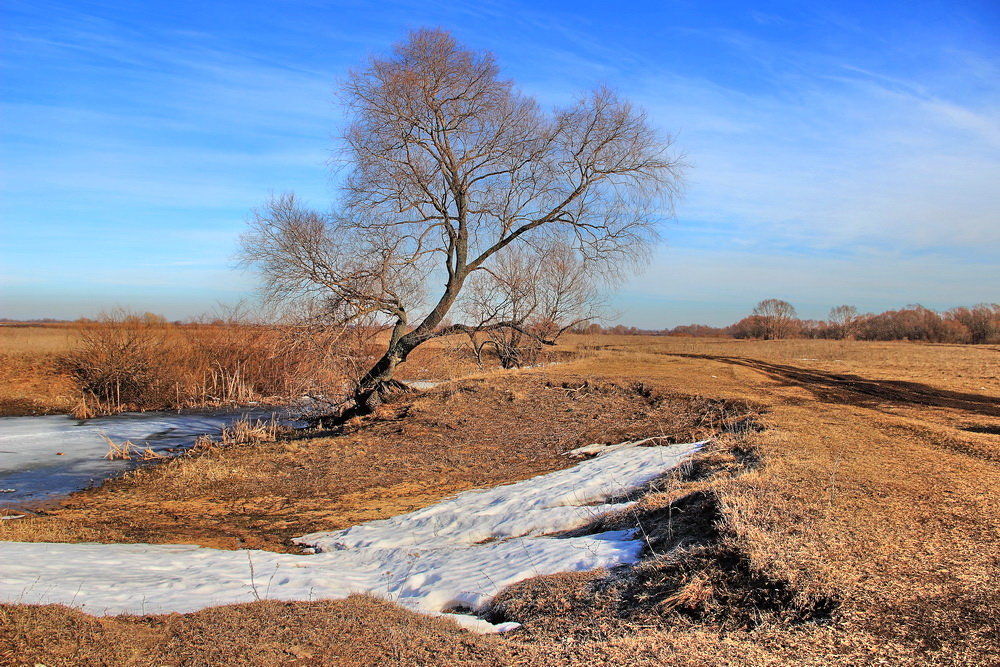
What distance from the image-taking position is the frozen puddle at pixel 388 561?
184 inches

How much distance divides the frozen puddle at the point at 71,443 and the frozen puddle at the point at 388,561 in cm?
562

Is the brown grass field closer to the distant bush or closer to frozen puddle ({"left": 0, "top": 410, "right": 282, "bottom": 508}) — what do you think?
frozen puddle ({"left": 0, "top": 410, "right": 282, "bottom": 508})

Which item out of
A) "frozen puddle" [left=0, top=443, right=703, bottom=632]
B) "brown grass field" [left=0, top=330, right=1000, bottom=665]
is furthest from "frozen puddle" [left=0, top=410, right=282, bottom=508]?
"frozen puddle" [left=0, top=443, right=703, bottom=632]

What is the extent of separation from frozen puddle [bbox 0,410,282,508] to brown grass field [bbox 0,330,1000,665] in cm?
140

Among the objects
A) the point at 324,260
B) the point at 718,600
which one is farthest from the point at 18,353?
the point at 718,600

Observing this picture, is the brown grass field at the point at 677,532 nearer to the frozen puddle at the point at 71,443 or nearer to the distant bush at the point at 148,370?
the frozen puddle at the point at 71,443

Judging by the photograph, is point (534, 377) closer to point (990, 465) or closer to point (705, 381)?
point (705, 381)

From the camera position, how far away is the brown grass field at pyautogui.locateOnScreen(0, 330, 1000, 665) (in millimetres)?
3312

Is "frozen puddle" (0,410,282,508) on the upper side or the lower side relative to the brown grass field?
lower

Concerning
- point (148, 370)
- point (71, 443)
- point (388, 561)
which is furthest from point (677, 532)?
point (148, 370)

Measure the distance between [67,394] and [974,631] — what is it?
26860 millimetres

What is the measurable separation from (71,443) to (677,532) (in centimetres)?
1592

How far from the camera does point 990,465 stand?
249 inches

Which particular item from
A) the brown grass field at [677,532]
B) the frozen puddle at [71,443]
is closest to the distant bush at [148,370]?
the frozen puddle at [71,443]
